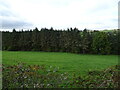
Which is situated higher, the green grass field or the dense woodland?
the dense woodland

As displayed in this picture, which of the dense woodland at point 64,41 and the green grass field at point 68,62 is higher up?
the dense woodland at point 64,41

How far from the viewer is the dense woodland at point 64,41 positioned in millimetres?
35531

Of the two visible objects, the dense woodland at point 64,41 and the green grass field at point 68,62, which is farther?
the dense woodland at point 64,41

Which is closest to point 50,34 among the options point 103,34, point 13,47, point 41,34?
point 41,34

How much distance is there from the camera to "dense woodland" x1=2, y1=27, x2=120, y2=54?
35531mm

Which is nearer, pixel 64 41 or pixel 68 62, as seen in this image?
pixel 68 62

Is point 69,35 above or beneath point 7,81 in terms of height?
above

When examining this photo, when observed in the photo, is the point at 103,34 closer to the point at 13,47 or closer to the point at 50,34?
the point at 50,34

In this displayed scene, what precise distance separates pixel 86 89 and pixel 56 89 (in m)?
1.15

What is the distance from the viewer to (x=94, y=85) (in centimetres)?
603

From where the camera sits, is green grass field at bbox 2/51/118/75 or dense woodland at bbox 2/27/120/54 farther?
dense woodland at bbox 2/27/120/54

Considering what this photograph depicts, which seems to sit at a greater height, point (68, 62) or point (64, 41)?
point (64, 41)

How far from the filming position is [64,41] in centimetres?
3975

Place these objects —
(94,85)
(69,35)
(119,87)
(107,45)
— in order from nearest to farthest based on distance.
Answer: (119,87)
(94,85)
(107,45)
(69,35)
